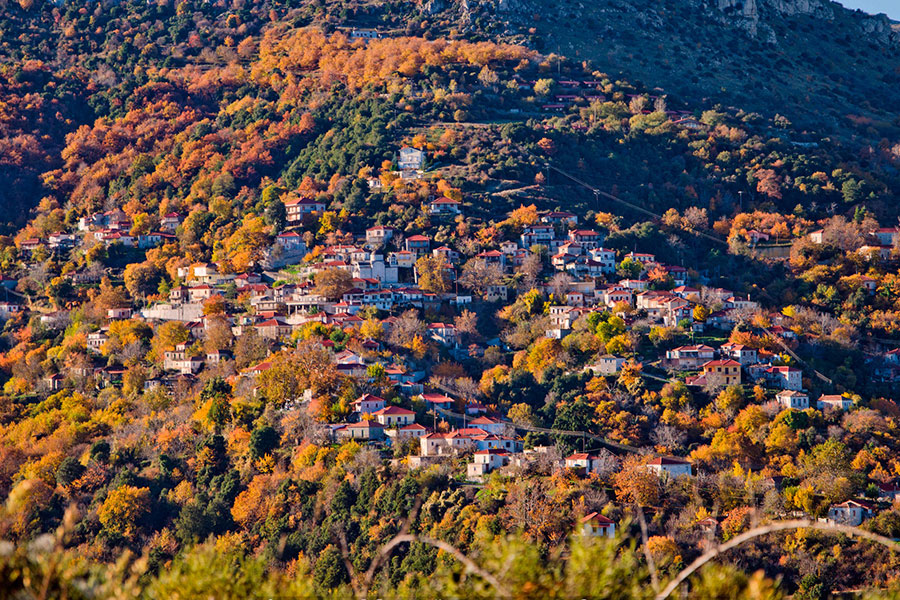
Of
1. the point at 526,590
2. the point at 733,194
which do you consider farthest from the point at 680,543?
the point at 733,194

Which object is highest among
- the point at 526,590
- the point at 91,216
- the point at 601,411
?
the point at 526,590

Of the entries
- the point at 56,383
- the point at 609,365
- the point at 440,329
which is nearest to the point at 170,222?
the point at 56,383

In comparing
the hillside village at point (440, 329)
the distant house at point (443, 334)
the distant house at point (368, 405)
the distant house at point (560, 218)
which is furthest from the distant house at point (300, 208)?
the distant house at point (368, 405)

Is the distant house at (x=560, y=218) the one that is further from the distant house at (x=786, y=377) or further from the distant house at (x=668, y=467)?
the distant house at (x=668, y=467)

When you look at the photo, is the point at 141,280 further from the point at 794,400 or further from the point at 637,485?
the point at 794,400

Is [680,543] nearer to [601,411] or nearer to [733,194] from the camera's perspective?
[601,411]
